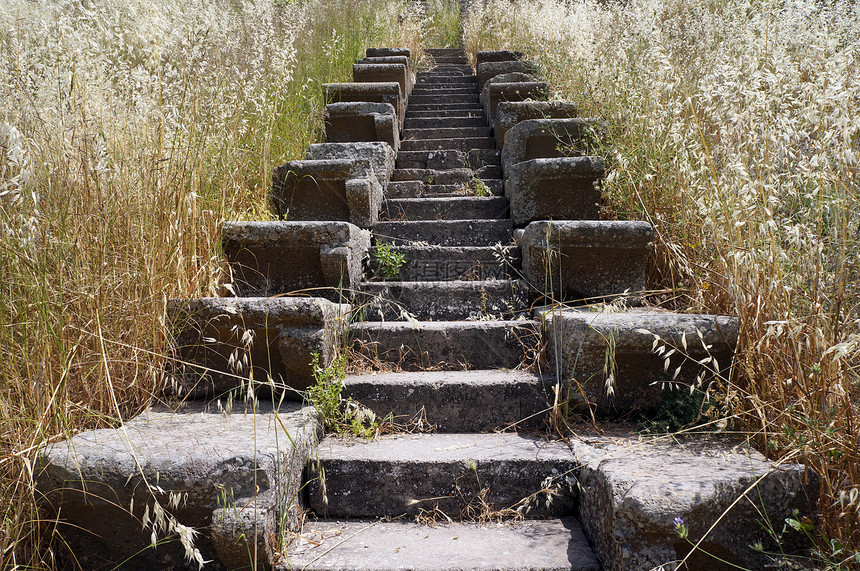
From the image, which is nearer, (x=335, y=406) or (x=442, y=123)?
(x=335, y=406)

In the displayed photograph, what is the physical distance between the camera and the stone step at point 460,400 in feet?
7.16

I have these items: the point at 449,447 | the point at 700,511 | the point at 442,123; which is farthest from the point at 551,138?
the point at 700,511

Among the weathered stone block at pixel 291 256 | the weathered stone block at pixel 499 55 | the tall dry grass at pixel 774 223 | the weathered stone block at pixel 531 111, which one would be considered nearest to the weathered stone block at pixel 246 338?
the weathered stone block at pixel 291 256

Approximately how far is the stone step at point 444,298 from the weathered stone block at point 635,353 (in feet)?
1.91

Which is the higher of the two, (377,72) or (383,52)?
(383,52)

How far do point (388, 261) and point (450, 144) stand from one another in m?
1.83

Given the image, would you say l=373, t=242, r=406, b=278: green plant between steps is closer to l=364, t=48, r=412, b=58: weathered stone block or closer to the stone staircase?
the stone staircase

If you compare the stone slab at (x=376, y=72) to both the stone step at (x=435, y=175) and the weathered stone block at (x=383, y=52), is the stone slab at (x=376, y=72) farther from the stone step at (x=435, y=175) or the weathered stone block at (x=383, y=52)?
the stone step at (x=435, y=175)

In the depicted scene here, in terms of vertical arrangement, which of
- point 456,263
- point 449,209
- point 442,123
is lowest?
point 456,263

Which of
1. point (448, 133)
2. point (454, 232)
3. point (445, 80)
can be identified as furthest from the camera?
point (445, 80)

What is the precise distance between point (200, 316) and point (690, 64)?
3.86m

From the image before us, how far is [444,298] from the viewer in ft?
9.20

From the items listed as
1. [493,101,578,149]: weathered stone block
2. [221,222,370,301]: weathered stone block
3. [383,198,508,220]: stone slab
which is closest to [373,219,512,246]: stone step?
[383,198,508,220]: stone slab

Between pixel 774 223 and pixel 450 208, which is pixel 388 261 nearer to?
pixel 450 208
